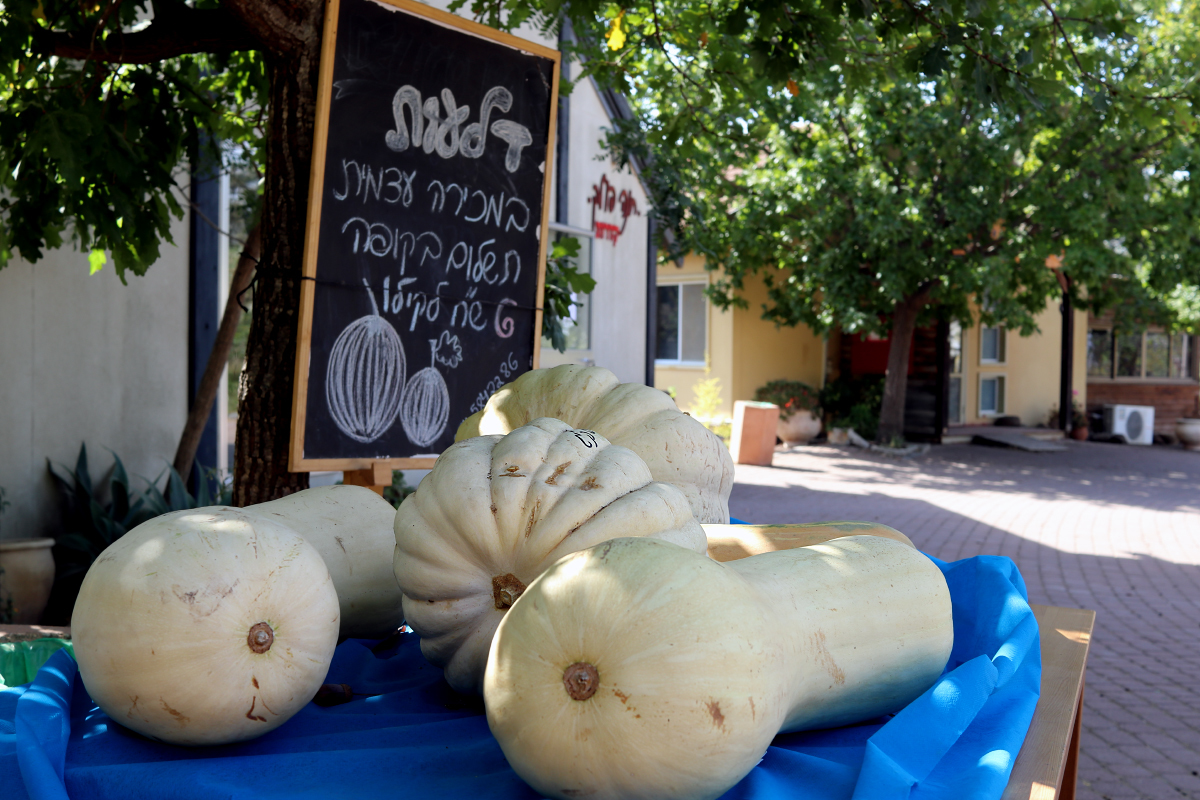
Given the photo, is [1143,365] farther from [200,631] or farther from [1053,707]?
[200,631]

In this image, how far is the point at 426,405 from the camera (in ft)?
10.8

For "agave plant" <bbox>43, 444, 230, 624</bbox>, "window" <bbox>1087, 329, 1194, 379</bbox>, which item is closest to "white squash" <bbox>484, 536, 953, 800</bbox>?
"agave plant" <bbox>43, 444, 230, 624</bbox>

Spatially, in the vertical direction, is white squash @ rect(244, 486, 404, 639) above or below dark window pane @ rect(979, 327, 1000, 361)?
below

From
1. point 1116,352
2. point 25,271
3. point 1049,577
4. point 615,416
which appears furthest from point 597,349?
point 1116,352

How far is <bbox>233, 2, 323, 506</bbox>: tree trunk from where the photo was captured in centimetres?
285

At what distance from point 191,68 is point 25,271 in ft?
6.69

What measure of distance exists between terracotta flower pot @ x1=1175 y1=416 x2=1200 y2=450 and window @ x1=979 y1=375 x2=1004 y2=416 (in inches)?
137

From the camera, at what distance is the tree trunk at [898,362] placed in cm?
1445

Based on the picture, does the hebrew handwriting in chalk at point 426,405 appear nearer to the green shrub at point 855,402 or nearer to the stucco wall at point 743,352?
the stucco wall at point 743,352

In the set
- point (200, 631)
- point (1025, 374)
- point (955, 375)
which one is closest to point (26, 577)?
point (200, 631)

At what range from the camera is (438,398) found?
131 inches

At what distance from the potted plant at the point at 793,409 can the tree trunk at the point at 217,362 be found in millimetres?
13088

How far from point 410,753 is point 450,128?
8.41 ft

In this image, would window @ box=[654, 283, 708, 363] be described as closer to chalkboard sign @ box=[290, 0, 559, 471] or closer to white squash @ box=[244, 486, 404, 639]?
chalkboard sign @ box=[290, 0, 559, 471]
